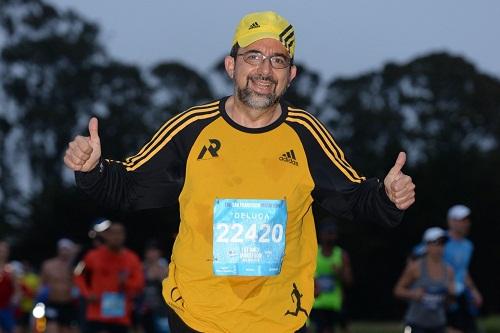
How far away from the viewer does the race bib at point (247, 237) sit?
5.20m

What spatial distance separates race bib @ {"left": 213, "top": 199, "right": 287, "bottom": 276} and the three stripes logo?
0.78 meters

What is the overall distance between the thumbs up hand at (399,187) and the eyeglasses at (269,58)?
2.36 feet

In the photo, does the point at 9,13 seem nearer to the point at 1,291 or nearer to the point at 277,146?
the point at 1,291

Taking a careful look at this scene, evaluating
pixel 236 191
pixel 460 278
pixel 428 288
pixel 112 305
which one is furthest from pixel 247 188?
pixel 112 305

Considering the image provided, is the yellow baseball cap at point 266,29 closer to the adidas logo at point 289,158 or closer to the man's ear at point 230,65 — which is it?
the man's ear at point 230,65

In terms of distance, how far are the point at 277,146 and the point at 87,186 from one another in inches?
36.4

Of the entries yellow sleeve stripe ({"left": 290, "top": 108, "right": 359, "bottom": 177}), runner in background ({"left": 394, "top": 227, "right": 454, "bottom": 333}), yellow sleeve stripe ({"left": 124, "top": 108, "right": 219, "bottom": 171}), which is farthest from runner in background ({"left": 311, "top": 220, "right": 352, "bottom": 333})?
yellow sleeve stripe ({"left": 124, "top": 108, "right": 219, "bottom": 171})

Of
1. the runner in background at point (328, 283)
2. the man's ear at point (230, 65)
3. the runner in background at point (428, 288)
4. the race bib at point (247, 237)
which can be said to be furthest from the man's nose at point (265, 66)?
the runner in background at point (328, 283)

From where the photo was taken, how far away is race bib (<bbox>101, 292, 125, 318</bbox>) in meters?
14.6

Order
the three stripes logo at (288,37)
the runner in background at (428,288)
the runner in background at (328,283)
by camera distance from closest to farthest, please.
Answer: the three stripes logo at (288,37) → the runner in background at (428,288) → the runner in background at (328,283)

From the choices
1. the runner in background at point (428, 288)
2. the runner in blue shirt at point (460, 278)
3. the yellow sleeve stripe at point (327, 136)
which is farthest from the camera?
the runner in blue shirt at point (460, 278)

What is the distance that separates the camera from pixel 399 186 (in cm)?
525

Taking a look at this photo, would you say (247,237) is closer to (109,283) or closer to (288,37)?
(288,37)

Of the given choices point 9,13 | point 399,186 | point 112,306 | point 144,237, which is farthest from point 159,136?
point 9,13
